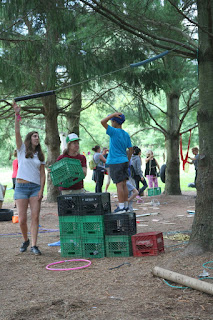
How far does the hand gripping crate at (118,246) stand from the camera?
5574 mm

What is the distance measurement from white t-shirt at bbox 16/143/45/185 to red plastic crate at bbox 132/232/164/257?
1.63 meters

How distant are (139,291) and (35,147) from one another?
286cm

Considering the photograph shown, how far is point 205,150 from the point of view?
522 centimetres

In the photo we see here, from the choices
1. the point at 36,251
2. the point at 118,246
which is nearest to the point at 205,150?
the point at 118,246

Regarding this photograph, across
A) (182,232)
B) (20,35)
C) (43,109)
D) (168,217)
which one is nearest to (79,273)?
(182,232)

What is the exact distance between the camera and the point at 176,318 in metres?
3.28

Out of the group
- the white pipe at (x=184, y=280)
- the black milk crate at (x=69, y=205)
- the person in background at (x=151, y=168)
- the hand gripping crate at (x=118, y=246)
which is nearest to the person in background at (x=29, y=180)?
the black milk crate at (x=69, y=205)

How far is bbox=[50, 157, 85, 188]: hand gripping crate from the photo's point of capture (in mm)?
5920

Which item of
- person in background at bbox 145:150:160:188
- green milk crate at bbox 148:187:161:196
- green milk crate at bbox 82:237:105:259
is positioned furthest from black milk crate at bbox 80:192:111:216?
person in background at bbox 145:150:160:188

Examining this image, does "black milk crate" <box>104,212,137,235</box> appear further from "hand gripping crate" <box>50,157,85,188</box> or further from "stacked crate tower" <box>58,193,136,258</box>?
"hand gripping crate" <box>50,157,85,188</box>

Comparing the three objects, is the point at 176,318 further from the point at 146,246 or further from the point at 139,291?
the point at 146,246

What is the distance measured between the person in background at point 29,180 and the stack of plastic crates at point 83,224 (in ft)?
1.29

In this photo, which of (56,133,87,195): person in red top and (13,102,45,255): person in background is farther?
(56,133,87,195): person in red top

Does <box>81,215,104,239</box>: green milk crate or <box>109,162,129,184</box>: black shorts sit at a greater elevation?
<box>109,162,129,184</box>: black shorts
